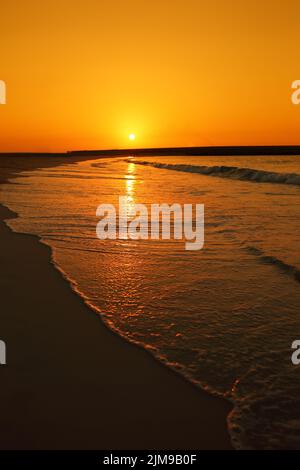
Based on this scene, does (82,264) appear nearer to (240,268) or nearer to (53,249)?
(53,249)

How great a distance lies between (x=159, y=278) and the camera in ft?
15.0

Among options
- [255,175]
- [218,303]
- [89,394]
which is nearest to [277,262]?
[218,303]

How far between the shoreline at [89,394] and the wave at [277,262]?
8.18ft

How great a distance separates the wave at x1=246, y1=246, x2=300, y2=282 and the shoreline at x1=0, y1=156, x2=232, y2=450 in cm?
249

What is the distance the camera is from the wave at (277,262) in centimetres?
469

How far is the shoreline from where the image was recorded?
2047 millimetres

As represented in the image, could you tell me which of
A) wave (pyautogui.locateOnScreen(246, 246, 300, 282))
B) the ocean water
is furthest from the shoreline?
wave (pyautogui.locateOnScreen(246, 246, 300, 282))

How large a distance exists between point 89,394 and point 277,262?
353 centimetres

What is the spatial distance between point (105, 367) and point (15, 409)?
0.65 meters

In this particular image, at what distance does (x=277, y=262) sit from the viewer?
5199 mm

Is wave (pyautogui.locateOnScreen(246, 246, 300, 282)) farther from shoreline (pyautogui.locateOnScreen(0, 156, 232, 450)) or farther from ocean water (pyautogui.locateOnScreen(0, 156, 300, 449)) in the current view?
shoreline (pyautogui.locateOnScreen(0, 156, 232, 450))

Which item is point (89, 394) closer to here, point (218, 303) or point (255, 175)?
point (218, 303)

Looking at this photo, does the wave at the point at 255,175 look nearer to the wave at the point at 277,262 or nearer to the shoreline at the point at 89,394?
the wave at the point at 277,262

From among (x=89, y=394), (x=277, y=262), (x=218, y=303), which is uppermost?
(x=277, y=262)
